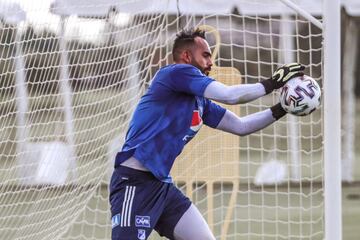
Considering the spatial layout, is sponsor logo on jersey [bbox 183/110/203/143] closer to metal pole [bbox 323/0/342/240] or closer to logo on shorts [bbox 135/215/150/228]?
logo on shorts [bbox 135/215/150/228]

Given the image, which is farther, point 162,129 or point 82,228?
point 82,228

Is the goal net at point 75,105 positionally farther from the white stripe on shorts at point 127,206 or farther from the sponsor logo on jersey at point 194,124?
the white stripe on shorts at point 127,206

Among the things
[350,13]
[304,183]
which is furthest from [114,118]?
[350,13]

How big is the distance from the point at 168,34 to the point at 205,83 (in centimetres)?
277

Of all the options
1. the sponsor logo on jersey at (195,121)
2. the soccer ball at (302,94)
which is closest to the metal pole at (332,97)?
the soccer ball at (302,94)

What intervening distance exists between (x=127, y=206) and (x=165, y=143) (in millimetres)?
390

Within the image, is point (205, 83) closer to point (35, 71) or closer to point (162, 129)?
point (162, 129)

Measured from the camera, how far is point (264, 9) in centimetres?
943

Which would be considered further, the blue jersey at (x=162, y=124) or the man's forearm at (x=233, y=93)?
the blue jersey at (x=162, y=124)

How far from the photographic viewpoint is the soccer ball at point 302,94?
5.21m

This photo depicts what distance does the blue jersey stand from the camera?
215 inches

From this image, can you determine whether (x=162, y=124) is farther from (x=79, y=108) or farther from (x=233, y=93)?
(x=79, y=108)

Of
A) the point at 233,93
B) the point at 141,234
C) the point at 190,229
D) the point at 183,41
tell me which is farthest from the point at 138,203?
the point at 183,41

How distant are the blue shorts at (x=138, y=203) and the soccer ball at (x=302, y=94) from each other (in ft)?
2.71
